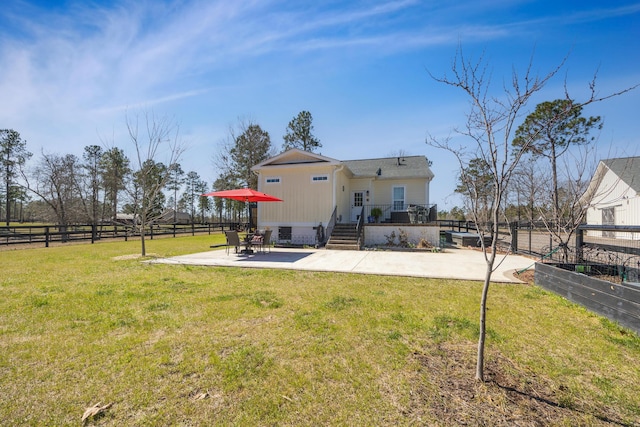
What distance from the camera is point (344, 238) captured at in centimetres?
1335

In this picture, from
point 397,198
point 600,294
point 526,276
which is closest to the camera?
point 600,294

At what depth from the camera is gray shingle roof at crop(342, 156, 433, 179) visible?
54.3 feet

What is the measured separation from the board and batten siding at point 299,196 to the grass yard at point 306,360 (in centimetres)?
923

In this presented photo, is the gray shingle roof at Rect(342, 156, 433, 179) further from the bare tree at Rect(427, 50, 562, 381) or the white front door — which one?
the bare tree at Rect(427, 50, 562, 381)

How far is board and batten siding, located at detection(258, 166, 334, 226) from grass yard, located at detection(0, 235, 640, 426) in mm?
9230

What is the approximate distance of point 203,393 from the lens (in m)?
2.25

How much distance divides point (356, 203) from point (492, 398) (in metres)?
15.2

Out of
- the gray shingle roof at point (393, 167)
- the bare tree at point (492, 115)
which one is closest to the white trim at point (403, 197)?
the gray shingle roof at point (393, 167)

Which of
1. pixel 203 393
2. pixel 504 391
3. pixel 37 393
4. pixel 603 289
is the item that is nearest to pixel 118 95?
pixel 37 393

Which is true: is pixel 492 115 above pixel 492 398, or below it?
above

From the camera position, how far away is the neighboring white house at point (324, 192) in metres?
14.2

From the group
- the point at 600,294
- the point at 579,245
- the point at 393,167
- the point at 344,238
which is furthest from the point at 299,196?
the point at 600,294

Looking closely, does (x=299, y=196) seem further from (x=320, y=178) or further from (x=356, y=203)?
(x=356, y=203)

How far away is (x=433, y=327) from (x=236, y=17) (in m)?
8.65
